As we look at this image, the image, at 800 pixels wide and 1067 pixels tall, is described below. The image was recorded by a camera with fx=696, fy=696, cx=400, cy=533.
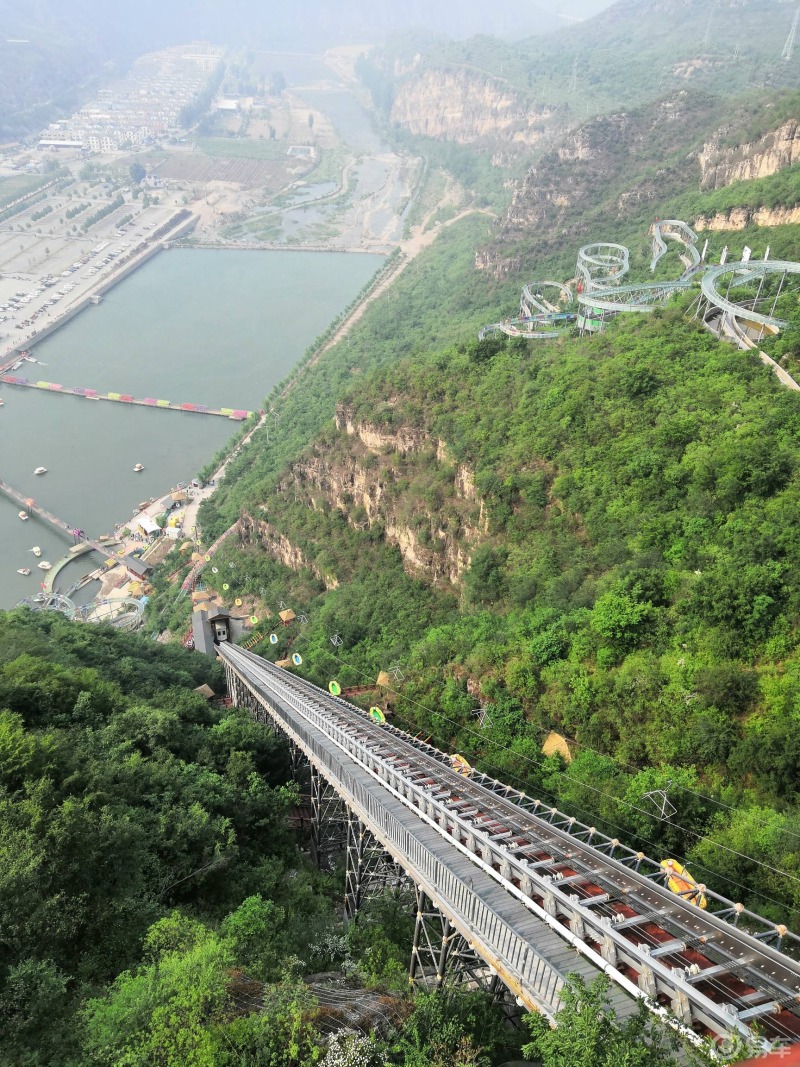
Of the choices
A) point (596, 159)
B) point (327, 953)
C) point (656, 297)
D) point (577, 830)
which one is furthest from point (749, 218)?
point (327, 953)

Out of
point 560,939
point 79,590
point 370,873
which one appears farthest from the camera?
point 79,590

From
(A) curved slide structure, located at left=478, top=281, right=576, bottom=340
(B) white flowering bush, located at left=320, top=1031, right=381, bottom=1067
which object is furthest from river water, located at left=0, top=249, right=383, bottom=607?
(B) white flowering bush, located at left=320, top=1031, right=381, bottom=1067

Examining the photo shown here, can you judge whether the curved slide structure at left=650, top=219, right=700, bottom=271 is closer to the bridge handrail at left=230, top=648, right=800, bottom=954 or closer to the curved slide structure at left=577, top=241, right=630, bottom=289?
the curved slide structure at left=577, top=241, right=630, bottom=289

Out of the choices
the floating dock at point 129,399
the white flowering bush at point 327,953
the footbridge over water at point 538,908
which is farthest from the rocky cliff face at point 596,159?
the white flowering bush at point 327,953

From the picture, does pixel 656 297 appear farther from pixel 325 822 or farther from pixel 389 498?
pixel 325 822

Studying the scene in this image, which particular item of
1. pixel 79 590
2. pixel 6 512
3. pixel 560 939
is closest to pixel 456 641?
pixel 560 939

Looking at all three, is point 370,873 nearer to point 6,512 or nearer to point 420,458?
point 420,458

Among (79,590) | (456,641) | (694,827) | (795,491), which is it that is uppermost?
(795,491)
